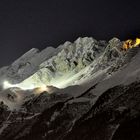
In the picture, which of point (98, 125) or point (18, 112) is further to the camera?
point (18, 112)

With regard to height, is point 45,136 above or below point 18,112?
below

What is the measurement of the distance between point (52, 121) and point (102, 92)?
58.1 feet

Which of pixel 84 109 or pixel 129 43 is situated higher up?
pixel 129 43

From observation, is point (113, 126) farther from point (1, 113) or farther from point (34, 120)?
point (1, 113)

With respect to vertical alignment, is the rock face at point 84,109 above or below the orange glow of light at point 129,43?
below

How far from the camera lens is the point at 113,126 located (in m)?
112

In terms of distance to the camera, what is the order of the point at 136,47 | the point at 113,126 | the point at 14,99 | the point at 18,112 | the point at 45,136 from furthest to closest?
the point at 136,47, the point at 14,99, the point at 18,112, the point at 45,136, the point at 113,126

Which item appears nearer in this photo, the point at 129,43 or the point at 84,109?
the point at 84,109

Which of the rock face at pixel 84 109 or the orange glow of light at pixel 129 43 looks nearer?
the rock face at pixel 84 109

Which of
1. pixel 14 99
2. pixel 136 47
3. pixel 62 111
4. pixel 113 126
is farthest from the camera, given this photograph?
pixel 136 47

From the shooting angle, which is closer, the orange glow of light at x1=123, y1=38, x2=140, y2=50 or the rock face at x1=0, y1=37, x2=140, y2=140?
the rock face at x1=0, y1=37, x2=140, y2=140

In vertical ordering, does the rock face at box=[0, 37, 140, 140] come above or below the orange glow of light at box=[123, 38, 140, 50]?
below

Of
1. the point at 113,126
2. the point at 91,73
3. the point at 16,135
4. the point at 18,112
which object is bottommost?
the point at 113,126

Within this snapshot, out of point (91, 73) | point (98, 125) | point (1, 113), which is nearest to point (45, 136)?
point (98, 125)
